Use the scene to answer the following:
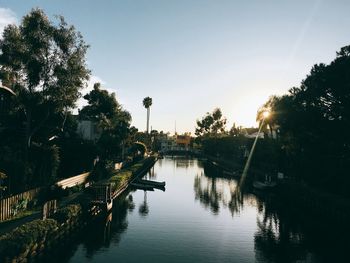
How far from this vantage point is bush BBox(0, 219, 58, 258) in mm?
20953

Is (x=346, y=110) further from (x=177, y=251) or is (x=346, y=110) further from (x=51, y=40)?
(x=51, y=40)

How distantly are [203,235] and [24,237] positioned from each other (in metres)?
19.7

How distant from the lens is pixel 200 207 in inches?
2060

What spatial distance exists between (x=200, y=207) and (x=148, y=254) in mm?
23520

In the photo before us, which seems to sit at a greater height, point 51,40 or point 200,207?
point 51,40

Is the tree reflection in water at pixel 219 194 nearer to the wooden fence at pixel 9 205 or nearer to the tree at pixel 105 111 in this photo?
the tree at pixel 105 111

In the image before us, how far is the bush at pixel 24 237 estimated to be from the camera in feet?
68.7

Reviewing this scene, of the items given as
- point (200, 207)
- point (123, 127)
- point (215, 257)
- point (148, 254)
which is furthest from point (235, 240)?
point (123, 127)

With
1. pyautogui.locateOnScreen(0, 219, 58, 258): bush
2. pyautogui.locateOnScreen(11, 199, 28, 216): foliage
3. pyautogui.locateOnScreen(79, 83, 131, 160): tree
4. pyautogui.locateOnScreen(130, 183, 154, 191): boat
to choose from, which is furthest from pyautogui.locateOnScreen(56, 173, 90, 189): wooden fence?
pyautogui.locateOnScreen(79, 83, 131, 160): tree

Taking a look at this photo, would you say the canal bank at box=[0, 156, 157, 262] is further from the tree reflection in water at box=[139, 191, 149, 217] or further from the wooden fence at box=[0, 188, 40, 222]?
the tree reflection in water at box=[139, 191, 149, 217]

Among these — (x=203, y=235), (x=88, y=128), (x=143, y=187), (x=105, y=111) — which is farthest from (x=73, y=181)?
(x=105, y=111)

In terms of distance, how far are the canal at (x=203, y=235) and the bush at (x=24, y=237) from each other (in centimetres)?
289

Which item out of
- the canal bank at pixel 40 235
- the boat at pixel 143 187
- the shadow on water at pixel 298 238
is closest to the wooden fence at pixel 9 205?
the canal bank at pixel 40 235

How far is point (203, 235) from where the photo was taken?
36.8m
